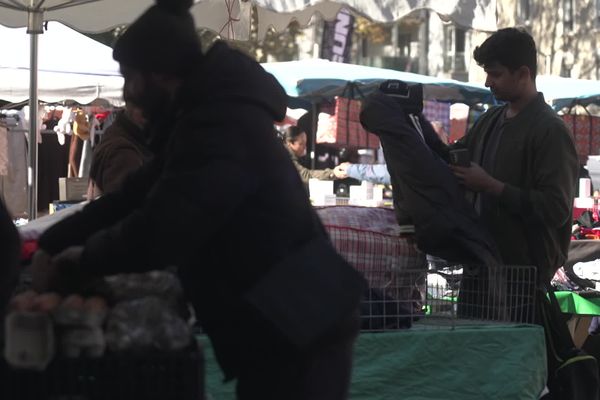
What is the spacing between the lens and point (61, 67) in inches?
469

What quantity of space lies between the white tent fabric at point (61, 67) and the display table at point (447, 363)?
656cm

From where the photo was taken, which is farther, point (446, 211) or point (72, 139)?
point (72, 139)

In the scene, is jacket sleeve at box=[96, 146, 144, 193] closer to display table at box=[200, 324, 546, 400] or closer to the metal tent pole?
display table at box=[200, 324, 546, 400]

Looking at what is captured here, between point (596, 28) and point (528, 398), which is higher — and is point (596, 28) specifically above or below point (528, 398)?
above

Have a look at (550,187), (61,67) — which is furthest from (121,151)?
(61,67)

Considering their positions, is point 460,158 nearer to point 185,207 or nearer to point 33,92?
point 185,207

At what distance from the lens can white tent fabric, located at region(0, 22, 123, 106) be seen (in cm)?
1168

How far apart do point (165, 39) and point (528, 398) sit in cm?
271

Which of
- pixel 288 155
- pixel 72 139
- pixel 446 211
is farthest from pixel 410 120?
pixel 72 139

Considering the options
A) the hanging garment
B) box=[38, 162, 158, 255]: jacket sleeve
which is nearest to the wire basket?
box=[38, 162, 158, 255]: jacket sleeve

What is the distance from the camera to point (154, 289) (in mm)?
2838

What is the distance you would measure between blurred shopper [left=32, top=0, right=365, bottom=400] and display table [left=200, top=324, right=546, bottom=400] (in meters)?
1.96

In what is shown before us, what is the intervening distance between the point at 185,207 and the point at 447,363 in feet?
8.05

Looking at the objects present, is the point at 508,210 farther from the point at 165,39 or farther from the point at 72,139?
the point at 72,139
